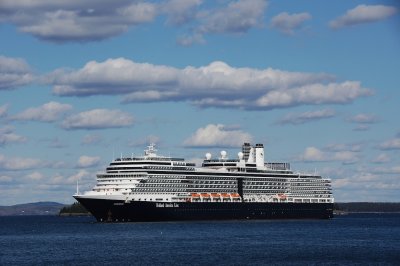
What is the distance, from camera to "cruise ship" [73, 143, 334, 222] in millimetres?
148375

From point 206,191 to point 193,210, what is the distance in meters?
7.92

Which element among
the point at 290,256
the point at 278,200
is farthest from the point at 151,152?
the point at 290,256

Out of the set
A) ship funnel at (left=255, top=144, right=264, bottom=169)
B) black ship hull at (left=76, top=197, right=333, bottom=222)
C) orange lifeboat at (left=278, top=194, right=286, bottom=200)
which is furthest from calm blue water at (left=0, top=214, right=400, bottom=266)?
ship funnel at (left=255, top=144, right=264, bottom=169)

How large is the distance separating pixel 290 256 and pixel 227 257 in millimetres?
6469

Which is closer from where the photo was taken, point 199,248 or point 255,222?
point 199,248

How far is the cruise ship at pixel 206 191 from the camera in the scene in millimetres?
148375

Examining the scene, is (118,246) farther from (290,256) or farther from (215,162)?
(215,162)

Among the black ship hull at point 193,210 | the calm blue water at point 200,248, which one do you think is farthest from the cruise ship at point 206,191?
the calm blue water at point 200,248

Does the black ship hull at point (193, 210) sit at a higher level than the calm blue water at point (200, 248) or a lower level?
higher

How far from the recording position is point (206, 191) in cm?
16425

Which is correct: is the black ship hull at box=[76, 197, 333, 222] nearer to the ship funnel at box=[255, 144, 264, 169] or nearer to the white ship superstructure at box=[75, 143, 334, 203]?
the white ship superstructure at box=[75, 143, 334, 203]

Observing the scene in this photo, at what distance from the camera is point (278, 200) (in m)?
178

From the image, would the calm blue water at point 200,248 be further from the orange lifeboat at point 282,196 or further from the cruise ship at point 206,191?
the orange lifeboat at point 282,196

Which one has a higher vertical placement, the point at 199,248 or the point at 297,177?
the point at 297,177
